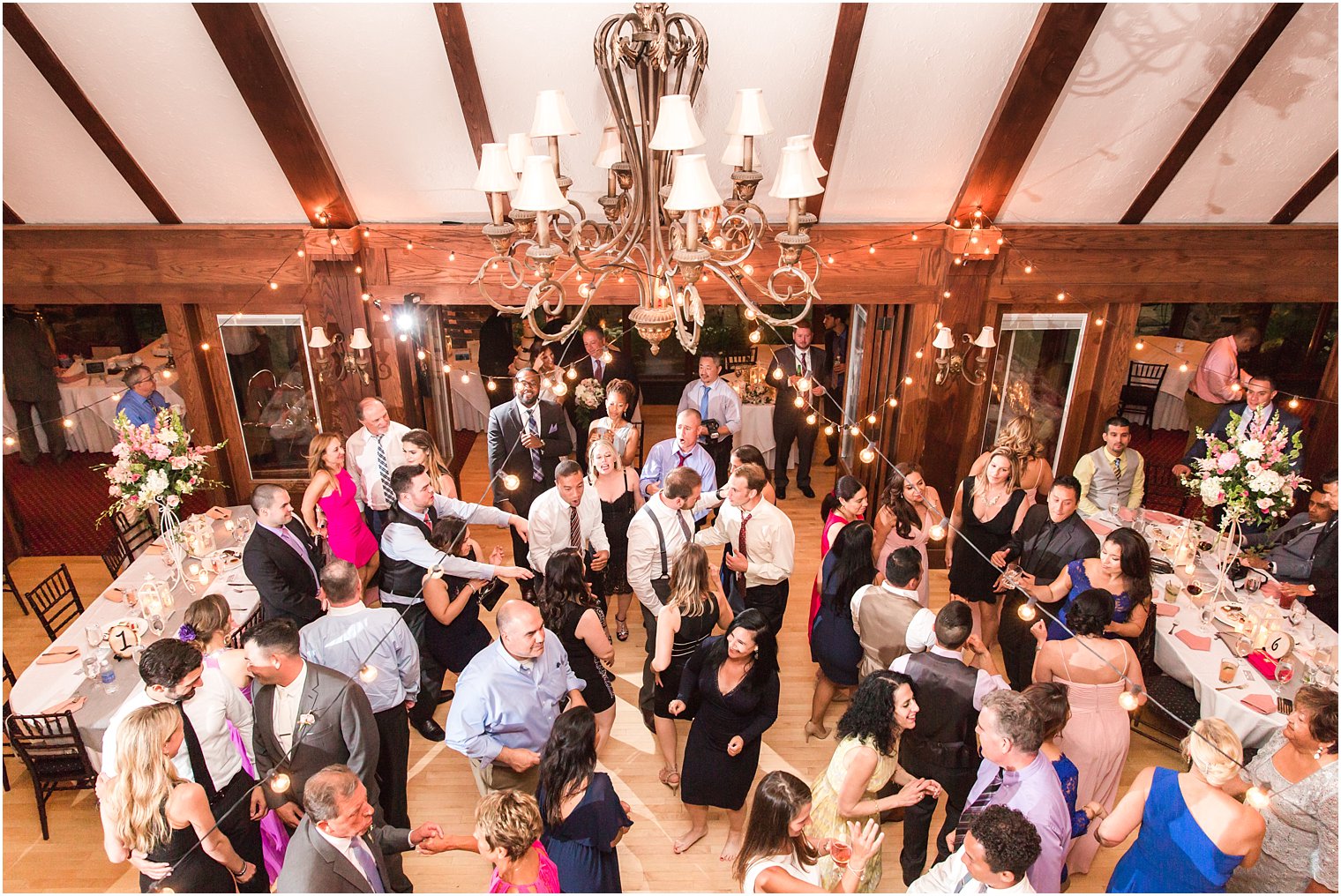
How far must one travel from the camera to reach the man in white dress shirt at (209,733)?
10.6 ft

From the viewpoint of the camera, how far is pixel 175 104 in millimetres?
5027

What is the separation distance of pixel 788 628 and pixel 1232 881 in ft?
9.34

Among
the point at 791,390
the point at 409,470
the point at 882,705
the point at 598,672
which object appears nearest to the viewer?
the point at 882,705

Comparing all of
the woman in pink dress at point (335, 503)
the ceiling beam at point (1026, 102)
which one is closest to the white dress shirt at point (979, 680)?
the ceiling beam at point (1026, 102)

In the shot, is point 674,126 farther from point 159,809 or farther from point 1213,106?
point 1213,106

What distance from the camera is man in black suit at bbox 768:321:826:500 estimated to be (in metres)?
7.36

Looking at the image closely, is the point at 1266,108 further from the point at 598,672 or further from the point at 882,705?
the point at 598,672

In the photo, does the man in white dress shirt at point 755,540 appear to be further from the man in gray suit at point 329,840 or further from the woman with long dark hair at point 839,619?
the man in gray suit at point 329,840

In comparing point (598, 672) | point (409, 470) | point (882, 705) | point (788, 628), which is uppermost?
point (409, 470)

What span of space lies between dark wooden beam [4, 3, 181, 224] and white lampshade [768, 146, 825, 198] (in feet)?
14.2

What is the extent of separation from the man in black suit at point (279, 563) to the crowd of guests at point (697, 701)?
15 mm

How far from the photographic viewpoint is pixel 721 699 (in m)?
3.81

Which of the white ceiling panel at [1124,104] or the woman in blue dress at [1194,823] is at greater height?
the white ceiling panel at [1124,104]

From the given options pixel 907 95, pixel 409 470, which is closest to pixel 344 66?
pixel 409 470
